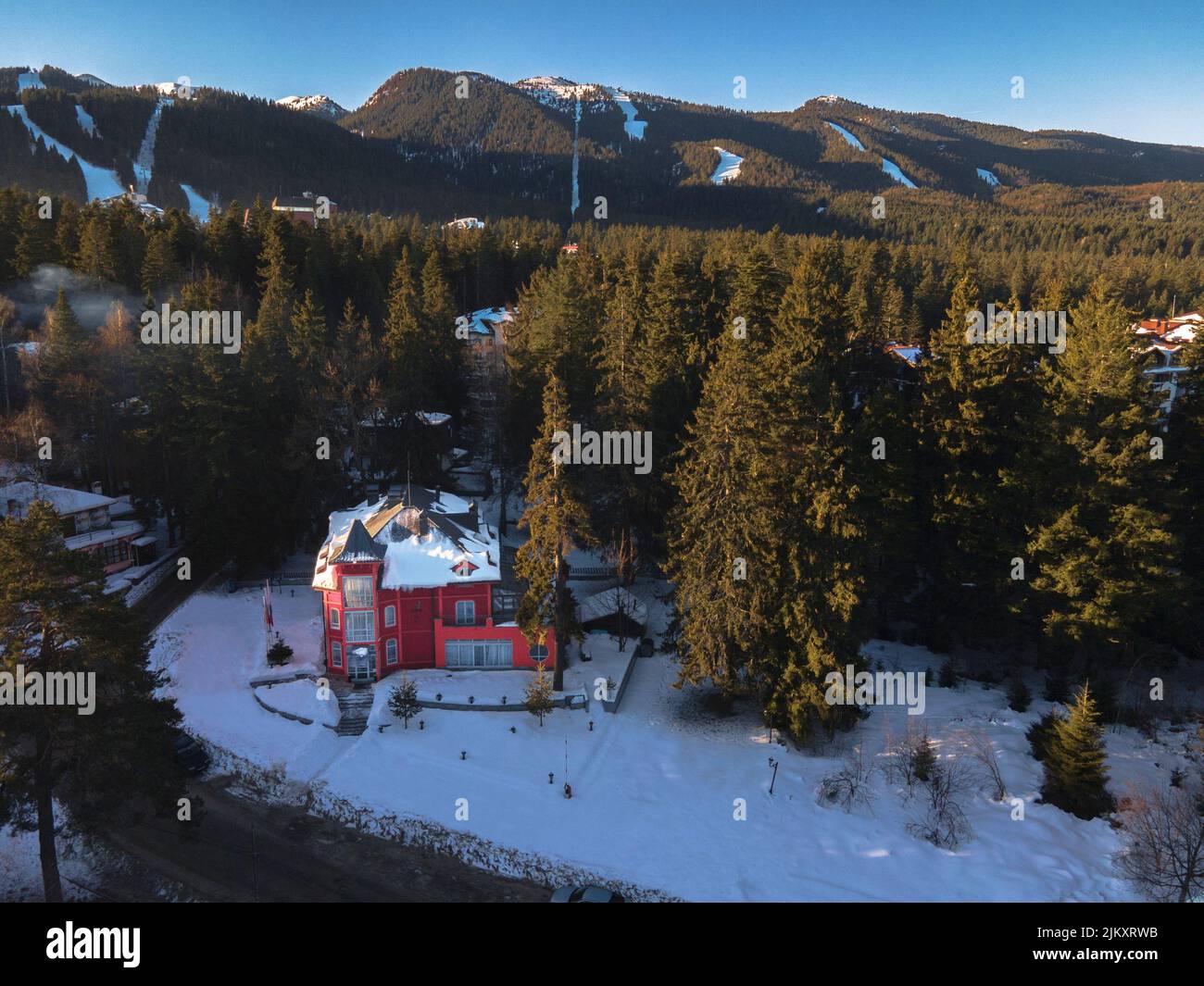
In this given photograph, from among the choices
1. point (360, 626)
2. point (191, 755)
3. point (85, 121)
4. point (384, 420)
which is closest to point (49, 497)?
point (384, 420)

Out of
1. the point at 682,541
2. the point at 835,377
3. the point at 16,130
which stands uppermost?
the point at 16,130

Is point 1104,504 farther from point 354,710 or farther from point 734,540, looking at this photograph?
point 354,710

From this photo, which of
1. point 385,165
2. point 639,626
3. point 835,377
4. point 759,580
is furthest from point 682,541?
point 385,165

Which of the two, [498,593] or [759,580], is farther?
[498,593]

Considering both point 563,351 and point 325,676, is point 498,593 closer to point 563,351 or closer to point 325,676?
point 325,676

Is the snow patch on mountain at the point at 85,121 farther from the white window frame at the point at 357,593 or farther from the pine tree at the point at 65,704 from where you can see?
the pine tree at the point at 65,704

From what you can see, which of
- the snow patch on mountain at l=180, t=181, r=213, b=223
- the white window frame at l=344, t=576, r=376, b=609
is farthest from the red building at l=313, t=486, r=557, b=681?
the snow patch on mountain at l=180, t=181, r=213, b=223
